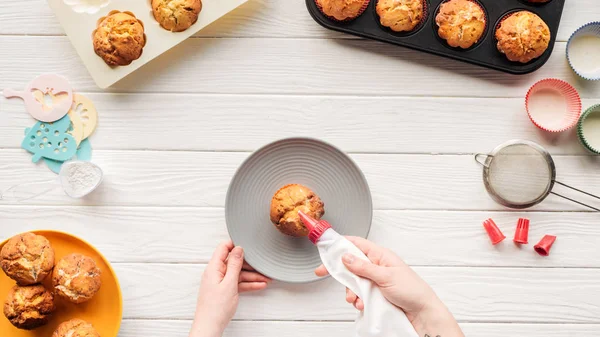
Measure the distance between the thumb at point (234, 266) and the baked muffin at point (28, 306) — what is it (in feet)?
1.98

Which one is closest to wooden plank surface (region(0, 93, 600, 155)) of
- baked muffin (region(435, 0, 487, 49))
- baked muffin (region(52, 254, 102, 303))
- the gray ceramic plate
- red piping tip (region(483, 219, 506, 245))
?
the gray ceramic plate

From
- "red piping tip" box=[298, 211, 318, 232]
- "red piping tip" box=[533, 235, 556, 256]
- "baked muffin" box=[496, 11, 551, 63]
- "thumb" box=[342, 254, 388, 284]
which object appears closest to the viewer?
"thumb" box=[342, 254, 388, 284]

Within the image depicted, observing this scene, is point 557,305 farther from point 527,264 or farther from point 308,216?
point 308,216

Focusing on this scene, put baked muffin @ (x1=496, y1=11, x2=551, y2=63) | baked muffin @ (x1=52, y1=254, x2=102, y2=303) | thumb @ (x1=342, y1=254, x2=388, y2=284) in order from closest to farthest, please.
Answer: thumb @ (x1=342, y1=254, x2=388, y2=284) < baked muffin @ (x1=52, y1=254, x2=102, y2=303) < baked muffin @ (x1=496, y1=11, x2=551, y2=63)

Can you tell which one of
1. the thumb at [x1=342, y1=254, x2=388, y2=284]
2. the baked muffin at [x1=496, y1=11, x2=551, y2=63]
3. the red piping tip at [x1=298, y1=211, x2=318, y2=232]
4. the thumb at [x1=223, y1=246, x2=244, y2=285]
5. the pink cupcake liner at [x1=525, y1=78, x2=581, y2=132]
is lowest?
the thumb at [x1=223, y1=246, x2=244, y2=285]

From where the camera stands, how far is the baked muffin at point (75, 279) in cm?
173

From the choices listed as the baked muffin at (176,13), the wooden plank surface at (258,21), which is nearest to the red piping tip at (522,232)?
the wooden plank surface at (258,21)

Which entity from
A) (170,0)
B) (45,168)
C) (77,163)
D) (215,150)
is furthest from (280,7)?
(45,168)

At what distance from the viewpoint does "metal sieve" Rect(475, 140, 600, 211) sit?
1944mm

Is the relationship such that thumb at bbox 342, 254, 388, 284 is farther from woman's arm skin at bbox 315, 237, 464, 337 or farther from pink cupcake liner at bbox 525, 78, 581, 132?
pink cupcake liner at bbox 525, 78, 581, 132

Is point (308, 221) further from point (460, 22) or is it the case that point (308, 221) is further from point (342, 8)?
point (460, 22)

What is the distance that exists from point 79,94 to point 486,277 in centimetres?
165

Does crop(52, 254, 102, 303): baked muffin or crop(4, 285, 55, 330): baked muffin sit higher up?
crop(52, 254, 102, 303): baked muffin

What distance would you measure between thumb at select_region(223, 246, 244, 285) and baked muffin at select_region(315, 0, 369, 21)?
2.87 feet
